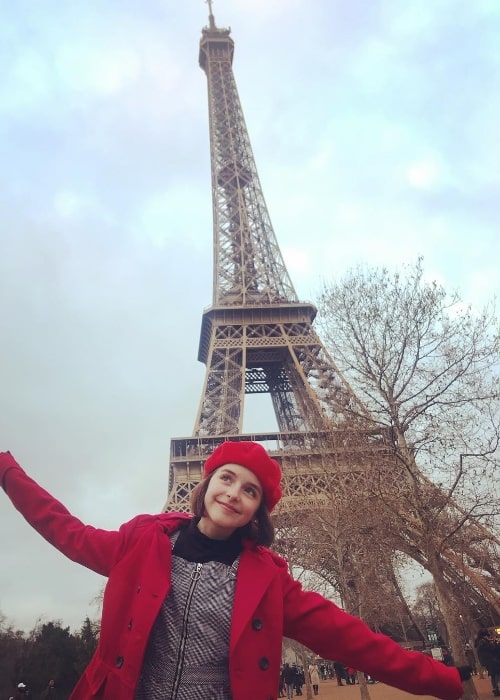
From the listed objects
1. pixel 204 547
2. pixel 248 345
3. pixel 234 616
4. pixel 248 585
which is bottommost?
pixel 234 616

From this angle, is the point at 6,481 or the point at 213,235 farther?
the point at 213,235

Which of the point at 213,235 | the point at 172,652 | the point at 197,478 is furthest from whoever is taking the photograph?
the point at 213,235

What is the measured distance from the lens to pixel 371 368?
1183cm

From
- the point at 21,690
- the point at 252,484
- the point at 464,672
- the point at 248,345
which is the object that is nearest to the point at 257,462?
the point at 252,484

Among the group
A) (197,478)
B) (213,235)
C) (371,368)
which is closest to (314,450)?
(371,368)

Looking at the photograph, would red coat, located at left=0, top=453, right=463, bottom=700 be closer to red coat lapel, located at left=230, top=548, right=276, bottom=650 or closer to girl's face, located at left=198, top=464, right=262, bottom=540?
red coat lapel, located at left=230, top=548, right=276, bottom=650

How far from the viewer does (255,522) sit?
263cm

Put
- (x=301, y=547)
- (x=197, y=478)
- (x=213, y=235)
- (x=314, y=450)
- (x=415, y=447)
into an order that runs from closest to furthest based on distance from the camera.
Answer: (x=415, y=447)
(x=314, y=450)
(x=301, y=547)
(x=197, y=478)
(x=213, y=235)

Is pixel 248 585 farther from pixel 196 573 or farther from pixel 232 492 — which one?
pixel 232 492

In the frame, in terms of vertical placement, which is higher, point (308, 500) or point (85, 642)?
point (308, 500)

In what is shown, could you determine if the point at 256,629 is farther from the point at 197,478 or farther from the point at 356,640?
the point at 197,478

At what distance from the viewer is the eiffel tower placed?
524 inches

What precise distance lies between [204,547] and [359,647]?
0.79 m

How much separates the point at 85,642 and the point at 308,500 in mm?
10483
